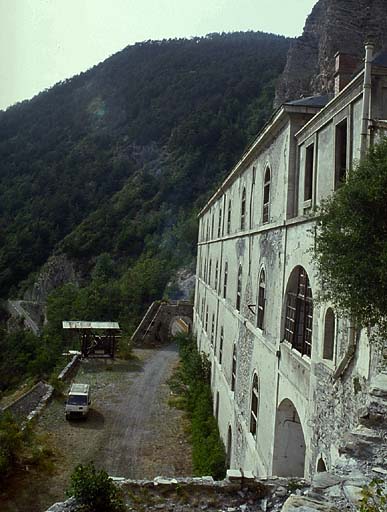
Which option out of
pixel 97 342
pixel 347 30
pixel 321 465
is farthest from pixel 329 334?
A: pixel 347 30

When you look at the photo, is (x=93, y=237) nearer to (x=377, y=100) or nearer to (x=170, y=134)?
(x=170, y=134)

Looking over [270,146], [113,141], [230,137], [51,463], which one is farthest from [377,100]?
[113,141]

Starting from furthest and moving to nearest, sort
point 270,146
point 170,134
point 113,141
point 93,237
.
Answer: point 113,141 → point 170,134 → point 93,237 → point 270,146

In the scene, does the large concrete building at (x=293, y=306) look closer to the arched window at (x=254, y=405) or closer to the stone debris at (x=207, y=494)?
the arched window at (x=254, y=405)

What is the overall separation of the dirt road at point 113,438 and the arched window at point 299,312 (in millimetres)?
7648

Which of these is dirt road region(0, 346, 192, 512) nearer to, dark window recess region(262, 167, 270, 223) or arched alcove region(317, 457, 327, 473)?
arched alcove region(317, 457, 327, 473)

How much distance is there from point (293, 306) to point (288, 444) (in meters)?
2.94

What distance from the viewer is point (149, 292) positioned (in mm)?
44438

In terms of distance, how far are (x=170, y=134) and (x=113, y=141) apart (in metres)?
15.0

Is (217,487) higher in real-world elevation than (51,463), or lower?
higher

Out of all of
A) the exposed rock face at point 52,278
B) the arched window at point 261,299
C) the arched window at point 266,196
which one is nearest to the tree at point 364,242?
the arched window at point 261,299

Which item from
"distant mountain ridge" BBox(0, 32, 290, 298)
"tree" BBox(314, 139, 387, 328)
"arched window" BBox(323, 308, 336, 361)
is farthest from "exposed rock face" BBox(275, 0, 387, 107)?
"tree" BBox(314, 139, 387, 328)

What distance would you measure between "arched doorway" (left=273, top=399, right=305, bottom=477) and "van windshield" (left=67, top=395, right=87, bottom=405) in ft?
35.2

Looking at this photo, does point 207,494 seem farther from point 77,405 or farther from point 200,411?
point 200,411
